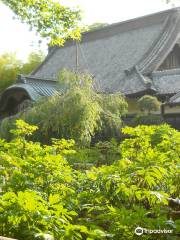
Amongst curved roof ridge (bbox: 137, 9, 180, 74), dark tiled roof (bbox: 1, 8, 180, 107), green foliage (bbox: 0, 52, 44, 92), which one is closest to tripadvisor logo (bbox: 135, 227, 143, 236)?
dark tiled roof (bbox: 1, 8, 180, 107)

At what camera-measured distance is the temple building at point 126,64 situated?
19188 mm

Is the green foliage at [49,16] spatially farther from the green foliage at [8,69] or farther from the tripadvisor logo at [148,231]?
the green foliage at [8,69]

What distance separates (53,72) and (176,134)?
86.9 feet

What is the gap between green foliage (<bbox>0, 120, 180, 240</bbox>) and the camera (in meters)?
2.80

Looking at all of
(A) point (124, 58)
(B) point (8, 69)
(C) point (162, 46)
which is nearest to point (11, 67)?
(B) point (8, 69)

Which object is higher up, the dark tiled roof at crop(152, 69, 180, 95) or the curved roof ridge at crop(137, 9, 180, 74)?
the curved roof ridge at crop(137, 9, 180, 74)

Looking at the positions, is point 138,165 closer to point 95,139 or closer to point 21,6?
point 21,6

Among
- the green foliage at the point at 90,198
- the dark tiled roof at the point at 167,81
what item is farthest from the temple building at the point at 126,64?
the green foliage at the point at 90,198

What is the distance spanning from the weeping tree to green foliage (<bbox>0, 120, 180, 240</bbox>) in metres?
8.21

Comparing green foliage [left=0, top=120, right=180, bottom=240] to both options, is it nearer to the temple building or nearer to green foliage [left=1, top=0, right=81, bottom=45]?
green foliage [left=1, top=0, right=81, bottom=45]

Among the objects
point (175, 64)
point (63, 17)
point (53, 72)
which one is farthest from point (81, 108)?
point (53, 72)

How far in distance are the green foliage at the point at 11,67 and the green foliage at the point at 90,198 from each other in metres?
A: 32.6

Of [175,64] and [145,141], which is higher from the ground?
[175,64]

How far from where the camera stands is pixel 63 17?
31.8ft
